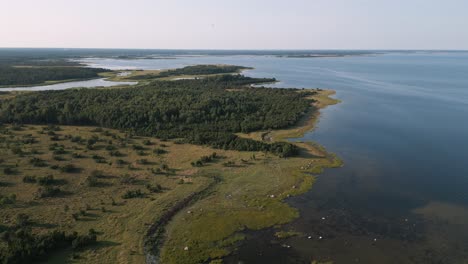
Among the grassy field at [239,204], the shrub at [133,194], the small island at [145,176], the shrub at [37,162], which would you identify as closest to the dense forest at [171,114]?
the small island at [145,176]

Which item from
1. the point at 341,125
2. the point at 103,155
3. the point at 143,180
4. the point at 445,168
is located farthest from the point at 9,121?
the point at 445,168

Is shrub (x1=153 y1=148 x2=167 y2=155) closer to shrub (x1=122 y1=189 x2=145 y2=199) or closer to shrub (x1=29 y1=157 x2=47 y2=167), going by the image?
shrub (x1=122 y1=189 x2=145 y2=199)

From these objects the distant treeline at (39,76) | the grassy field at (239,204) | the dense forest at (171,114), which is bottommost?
the grassy field at (239,204)

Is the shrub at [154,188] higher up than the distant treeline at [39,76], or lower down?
lower down

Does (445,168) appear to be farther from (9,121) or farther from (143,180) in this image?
(9,121)

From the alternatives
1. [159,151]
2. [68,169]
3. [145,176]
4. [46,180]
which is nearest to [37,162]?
[68,169]

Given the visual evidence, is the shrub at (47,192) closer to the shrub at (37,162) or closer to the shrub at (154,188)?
the shrub at (37,162)

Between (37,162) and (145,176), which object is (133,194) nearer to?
(145,176)
